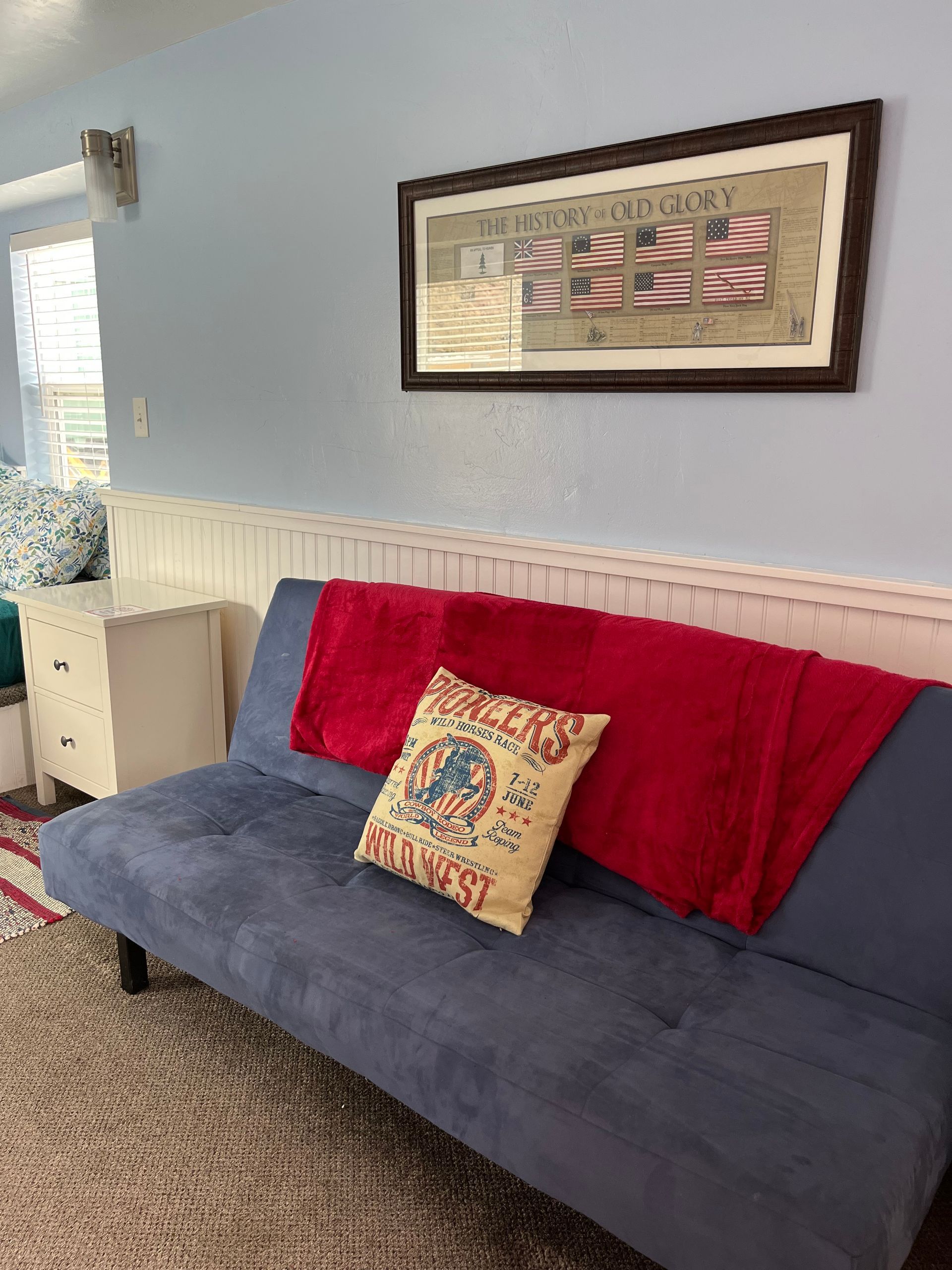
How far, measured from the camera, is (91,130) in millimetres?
2812

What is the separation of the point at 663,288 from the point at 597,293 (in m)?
0.15

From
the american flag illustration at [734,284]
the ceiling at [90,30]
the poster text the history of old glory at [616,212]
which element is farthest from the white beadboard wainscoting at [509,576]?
the ceiling at [90,30]

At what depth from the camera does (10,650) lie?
2.94 m

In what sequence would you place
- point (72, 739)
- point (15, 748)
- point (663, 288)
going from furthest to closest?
point (15, 748) < point (72, 739) < point (663, 288)

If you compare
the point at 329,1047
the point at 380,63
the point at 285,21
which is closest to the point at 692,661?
the point at 329,1047

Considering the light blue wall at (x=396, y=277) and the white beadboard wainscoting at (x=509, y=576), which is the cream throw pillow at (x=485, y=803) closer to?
the white beadboard wainscoting at (x=509, y=576)

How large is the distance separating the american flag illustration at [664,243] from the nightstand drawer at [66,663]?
169 centimetres

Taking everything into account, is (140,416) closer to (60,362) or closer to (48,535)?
(48,535)

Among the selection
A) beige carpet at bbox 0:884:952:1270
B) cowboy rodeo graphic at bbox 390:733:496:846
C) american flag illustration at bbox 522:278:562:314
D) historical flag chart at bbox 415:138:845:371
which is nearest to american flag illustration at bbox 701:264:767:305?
historical flag chart at bbox 415:138:845:371

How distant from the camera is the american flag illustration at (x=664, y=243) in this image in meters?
1.78

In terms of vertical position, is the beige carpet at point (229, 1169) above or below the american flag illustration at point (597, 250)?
below

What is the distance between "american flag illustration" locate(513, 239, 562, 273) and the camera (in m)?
1.96

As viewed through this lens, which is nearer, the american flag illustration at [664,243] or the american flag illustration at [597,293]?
the american flag illustration at [664,243]

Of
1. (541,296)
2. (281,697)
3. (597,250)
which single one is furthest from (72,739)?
(597,250)
